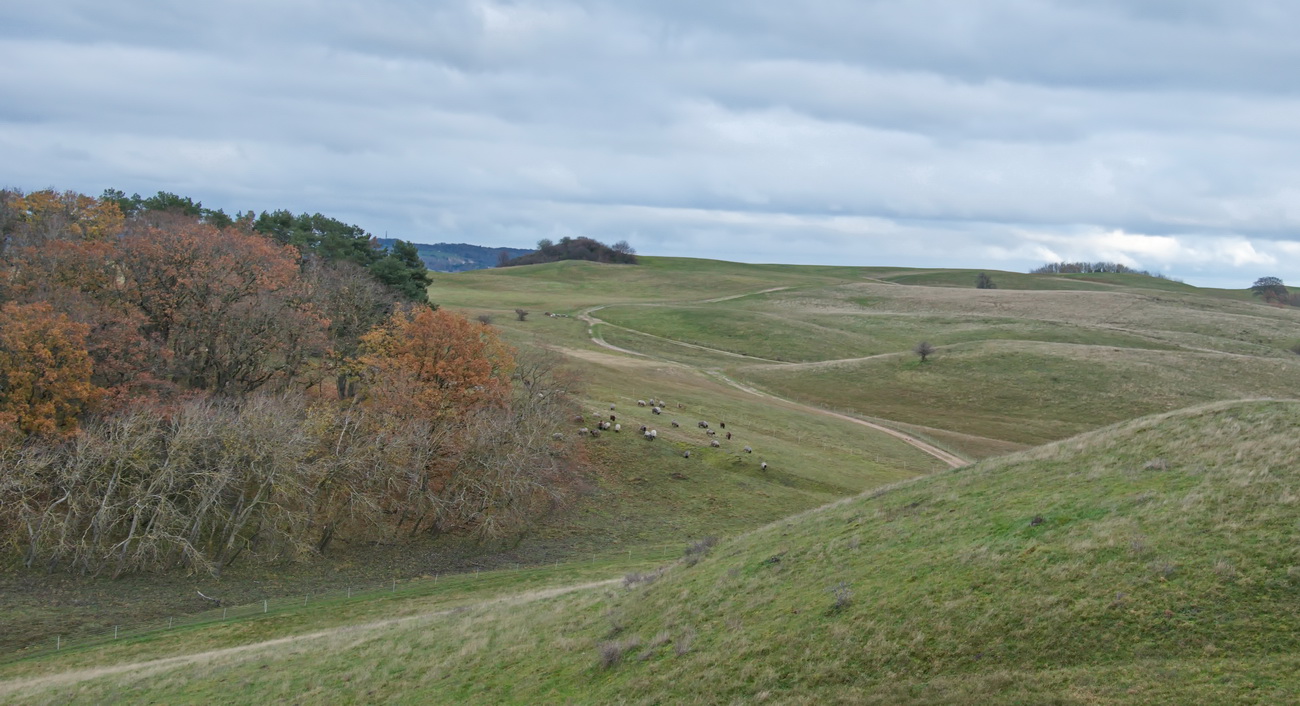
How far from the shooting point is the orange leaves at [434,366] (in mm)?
47312

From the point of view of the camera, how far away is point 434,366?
161ft

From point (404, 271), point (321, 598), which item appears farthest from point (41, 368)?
point (404, 271)

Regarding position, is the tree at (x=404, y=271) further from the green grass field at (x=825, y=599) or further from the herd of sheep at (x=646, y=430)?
the green grass field at (x=825, y=599)

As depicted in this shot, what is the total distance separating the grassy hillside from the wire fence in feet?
11.0

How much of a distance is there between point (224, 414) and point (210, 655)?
1741 cm

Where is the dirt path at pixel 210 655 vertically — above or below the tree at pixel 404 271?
below

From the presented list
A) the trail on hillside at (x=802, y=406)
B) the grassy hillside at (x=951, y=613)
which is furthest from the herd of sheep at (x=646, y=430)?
the grassy hillside at (x=951, y=613)

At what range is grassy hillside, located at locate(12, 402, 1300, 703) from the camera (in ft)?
46.0

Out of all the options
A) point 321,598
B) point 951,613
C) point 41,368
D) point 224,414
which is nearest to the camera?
point 951,613

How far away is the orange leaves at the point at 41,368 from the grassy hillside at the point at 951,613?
18031mm

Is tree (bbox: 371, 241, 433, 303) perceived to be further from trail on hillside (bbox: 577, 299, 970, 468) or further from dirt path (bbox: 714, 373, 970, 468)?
dirt path (bbox: 714, 373, 970, 468)

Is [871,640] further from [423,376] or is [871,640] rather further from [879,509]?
[423,376]

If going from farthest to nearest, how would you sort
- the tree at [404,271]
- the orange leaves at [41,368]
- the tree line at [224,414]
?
the tree at [404,271] < the orange leaves at [41,368] < the tree line at [224,414]

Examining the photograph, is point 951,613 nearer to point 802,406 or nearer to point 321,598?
point 321,598
